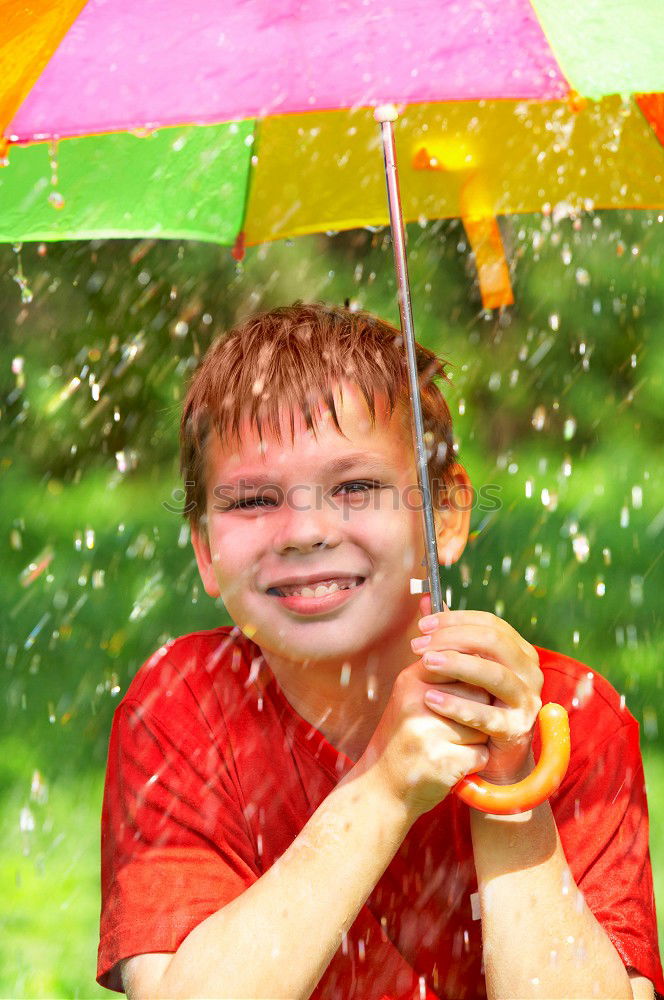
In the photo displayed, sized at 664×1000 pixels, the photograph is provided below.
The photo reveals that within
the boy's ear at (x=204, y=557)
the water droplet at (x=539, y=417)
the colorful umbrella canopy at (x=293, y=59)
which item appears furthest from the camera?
the water droplet at (x=539, y=417)

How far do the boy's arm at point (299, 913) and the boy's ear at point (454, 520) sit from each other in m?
0.56

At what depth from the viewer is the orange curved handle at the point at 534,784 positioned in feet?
5.39

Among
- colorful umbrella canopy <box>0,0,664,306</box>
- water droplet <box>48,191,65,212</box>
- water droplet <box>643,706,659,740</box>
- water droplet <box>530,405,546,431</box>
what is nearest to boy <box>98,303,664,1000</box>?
water droplet <box>48,191,65,212</box>

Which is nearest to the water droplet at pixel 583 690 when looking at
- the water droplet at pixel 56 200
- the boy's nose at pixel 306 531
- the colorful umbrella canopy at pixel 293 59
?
the boy's nose at pixel 306 531

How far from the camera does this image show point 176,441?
4.34 metres

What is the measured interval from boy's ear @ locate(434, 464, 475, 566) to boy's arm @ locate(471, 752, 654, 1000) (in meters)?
0.57

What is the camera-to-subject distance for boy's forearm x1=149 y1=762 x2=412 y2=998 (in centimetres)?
167

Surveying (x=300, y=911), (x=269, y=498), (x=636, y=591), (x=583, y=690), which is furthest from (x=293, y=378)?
(x=636, y=591)

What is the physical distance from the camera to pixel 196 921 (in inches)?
70.3

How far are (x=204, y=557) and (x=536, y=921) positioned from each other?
86 centimetres

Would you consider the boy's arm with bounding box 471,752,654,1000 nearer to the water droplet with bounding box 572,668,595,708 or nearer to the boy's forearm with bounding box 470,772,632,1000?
the boy's forearm with bounding box 470,772,632,1000

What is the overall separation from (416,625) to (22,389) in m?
2.70

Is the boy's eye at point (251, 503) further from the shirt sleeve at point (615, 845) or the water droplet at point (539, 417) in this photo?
the water droplet at point (539, 417)

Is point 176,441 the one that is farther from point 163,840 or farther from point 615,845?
point 615,845
